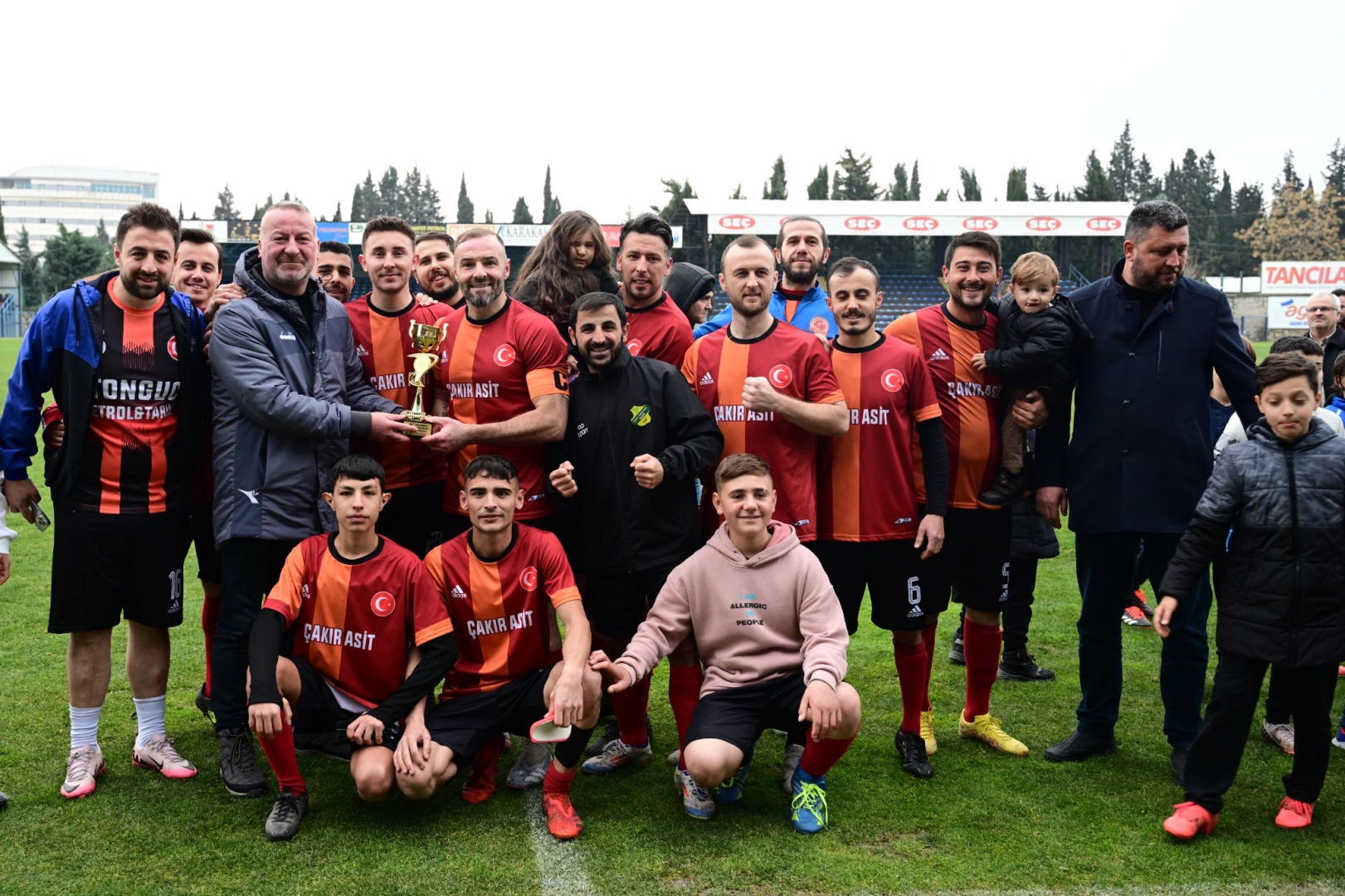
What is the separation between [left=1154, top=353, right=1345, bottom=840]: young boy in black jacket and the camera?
3.61m

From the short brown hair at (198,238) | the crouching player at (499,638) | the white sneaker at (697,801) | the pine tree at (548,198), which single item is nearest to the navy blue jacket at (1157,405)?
the white sneaker at (697,801)

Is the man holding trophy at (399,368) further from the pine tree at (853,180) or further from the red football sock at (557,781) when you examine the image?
the pine tree at (853,180)

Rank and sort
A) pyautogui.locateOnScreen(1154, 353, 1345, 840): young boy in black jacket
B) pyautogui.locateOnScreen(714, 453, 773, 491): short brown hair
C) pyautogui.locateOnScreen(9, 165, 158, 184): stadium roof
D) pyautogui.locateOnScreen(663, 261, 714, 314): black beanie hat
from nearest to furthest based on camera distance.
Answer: pyautogui.locateOnScreen(1154, 353, 1345, 840): young boy in black jacket < pyautogui.locateOnScreen(714, 453, 773, 491): short brown hair < pyautogui.locateOnScreen(663, 261, 714, 314): black beanie hat < pyautogui.locateOnScreen(9, 165, 158, 184): stadium roof

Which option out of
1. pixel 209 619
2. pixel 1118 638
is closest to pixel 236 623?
pixel 209 619

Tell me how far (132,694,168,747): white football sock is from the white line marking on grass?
5.75 ft

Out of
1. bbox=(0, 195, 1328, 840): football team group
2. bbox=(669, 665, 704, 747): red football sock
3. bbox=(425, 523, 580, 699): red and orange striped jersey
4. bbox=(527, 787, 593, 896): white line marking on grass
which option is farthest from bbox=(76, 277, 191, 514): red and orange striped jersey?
bbox=(669, 665, 704, 747): red football sock

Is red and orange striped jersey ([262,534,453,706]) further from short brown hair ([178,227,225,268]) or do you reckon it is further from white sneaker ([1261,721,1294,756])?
white sneaker ([1261,721,1294,756])

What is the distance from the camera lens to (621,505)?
4.17 metres

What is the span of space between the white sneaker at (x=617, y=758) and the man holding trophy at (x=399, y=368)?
119 cm

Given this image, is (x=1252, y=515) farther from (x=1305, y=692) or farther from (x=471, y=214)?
(x=471, y=214)

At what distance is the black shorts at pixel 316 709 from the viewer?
12.8 feet

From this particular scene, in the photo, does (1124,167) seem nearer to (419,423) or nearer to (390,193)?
(390,193)

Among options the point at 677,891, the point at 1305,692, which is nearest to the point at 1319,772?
the point at 1305,692

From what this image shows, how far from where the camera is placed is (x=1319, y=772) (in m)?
3.77
